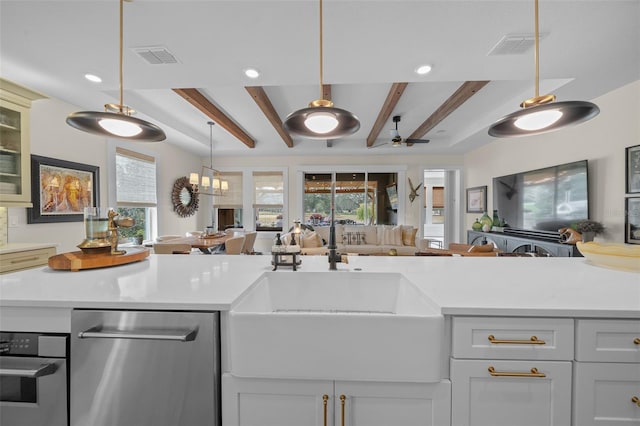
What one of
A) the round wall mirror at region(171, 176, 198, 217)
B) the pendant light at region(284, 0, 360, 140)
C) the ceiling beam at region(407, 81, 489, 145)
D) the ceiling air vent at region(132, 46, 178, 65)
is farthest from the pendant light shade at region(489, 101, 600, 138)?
the round wall mirror at region(171, 176, 198, 217)

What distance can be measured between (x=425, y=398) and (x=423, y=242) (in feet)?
14.2

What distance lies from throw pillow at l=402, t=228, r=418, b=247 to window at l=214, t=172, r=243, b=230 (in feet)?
13.1

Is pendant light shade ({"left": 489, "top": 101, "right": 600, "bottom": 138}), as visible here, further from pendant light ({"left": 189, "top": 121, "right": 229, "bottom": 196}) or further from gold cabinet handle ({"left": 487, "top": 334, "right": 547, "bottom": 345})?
pendant light ({"left": 189, "top": 121, "right": 229, "bottom": 196})

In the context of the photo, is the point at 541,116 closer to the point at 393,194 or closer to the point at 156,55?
the point at 156,55

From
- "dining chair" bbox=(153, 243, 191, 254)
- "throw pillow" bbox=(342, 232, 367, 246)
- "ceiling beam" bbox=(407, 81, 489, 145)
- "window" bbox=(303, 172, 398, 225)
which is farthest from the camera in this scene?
"window" bbox=(303, 172, 398, 225)

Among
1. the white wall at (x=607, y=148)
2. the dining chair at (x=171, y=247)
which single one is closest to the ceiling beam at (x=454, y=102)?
the white wall at (x=607, y=148)

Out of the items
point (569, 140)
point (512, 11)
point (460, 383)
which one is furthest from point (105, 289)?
point (569, 140)

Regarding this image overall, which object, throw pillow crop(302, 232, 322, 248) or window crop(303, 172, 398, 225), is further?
window crop(303, 172, 398, 225)

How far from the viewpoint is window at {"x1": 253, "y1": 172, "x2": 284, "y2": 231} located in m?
6.49

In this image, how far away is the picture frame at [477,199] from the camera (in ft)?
17.2

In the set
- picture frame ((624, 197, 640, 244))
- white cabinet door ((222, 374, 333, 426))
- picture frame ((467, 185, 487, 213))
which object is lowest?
white cabinet door ((222, 374, 333, 426))

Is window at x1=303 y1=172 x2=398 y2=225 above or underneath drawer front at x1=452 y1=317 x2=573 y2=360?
above

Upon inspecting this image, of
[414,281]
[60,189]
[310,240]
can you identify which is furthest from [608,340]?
[60,189]

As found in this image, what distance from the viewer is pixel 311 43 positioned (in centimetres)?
193
